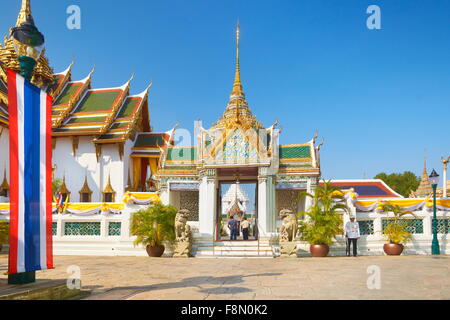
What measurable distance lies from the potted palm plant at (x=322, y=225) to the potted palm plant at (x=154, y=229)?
4469 millimetres

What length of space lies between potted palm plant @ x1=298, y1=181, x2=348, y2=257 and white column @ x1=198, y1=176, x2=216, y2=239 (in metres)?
3.24

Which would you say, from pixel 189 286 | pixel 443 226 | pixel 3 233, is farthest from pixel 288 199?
pixel 3 233

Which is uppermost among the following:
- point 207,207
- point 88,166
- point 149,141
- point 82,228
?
point 149,141

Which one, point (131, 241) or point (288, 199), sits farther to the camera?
point (288, 199)

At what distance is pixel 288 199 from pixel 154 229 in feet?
19.1

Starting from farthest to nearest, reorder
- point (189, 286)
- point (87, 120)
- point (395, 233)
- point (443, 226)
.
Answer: point (87, 120)
point (443, 226)
point (395, 233)
point (189, 286)

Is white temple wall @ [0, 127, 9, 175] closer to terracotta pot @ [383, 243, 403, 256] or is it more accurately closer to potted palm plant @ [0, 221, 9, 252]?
potted palm plant @ [0, 221, 9, 252]

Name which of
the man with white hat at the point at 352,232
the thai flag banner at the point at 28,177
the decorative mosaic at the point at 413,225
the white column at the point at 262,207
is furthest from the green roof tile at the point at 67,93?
the thai flag banner at the point at 28,177

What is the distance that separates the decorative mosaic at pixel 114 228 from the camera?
15.5 m

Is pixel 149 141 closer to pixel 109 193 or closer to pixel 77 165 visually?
pixel 109 193

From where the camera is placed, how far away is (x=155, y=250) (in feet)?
46.1

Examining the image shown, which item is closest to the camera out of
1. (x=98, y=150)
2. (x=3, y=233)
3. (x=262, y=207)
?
(x=262, y=207)

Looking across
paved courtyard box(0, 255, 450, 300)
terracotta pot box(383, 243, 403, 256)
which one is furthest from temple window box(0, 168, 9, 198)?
terracotta pot box(383, 243, 403, 256)
